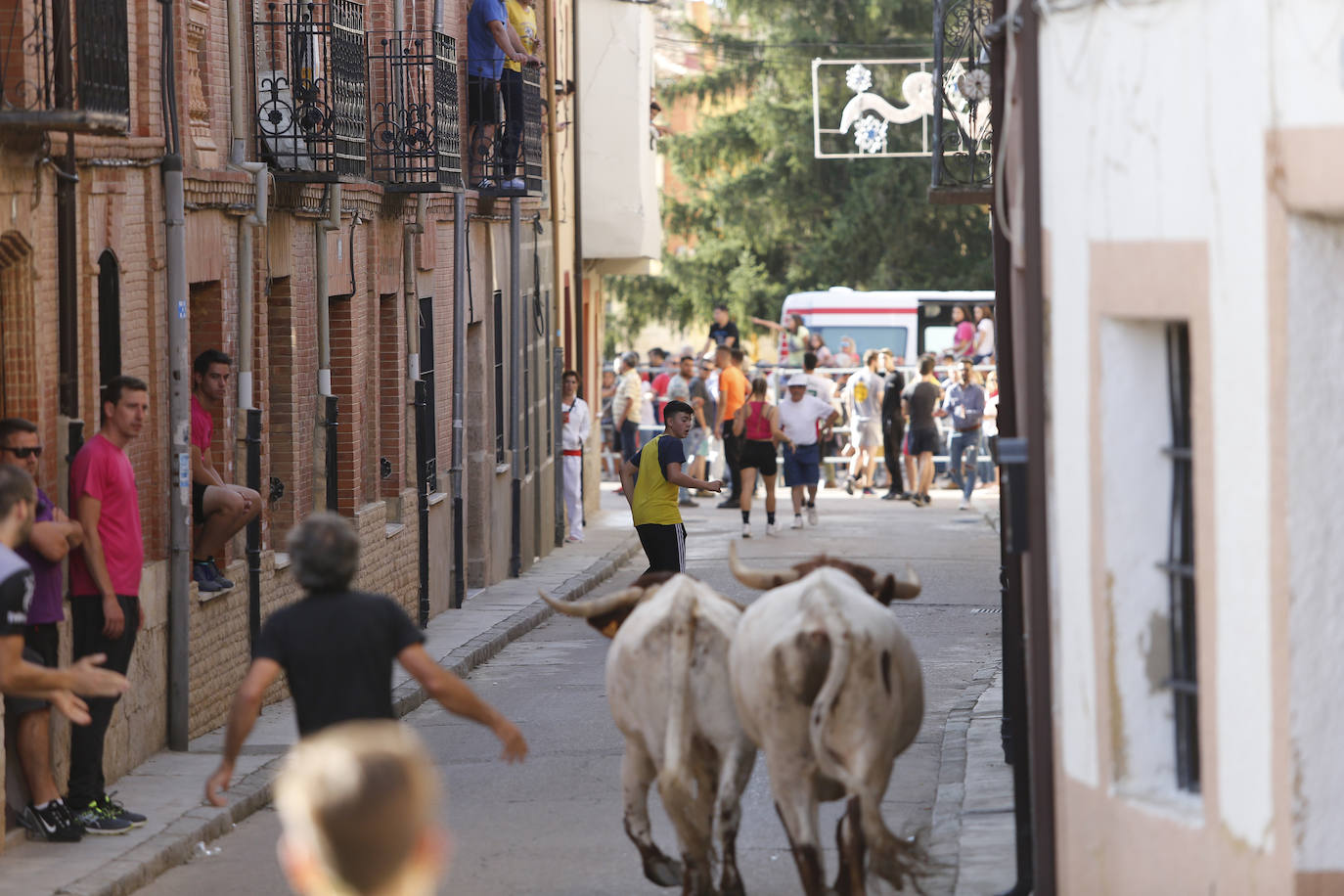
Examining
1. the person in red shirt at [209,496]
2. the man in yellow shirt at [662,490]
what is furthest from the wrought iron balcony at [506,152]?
the person in red shirt at [209,496]

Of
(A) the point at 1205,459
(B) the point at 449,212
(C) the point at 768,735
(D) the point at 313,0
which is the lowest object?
(C) the point at 768,735

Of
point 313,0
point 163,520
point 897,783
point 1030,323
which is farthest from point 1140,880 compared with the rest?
point 313,0

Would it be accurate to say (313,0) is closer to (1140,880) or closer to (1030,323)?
(1030,323)

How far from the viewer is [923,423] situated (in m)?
31.1

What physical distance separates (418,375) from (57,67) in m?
8.98

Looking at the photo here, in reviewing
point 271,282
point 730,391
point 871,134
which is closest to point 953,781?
point 271,282

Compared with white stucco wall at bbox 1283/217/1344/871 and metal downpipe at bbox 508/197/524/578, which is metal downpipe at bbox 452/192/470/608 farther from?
white stucco wall at bbox 1283/217/1344/871

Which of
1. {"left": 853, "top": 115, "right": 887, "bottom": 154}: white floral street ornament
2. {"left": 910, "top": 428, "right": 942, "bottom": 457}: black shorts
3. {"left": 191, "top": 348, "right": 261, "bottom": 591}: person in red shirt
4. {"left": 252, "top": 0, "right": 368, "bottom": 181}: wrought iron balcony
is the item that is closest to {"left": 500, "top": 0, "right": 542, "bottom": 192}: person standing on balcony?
{"left": 252, "top": 0, "right": 368, "bottom": 181}: wrought iron balcony

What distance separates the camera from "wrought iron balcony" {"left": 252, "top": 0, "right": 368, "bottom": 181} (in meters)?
15.2

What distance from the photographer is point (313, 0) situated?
658 inches

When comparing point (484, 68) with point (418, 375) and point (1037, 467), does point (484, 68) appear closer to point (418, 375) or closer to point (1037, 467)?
point (418, 375)

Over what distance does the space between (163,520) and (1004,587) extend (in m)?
4.90

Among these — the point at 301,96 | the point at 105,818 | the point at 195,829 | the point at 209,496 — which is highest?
the point at 301,96

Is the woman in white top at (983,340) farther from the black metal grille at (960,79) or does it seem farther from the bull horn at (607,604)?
the bull horn at (607,604)
